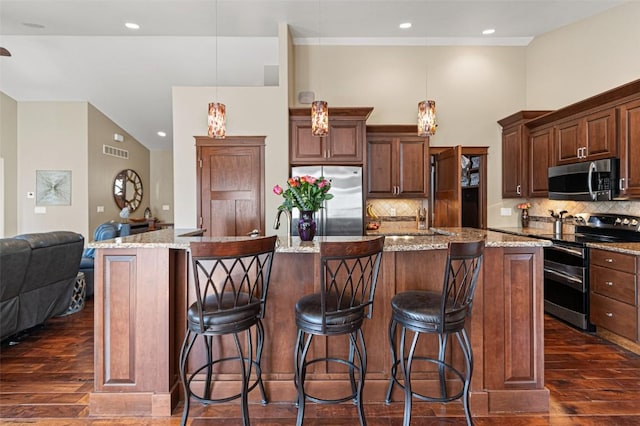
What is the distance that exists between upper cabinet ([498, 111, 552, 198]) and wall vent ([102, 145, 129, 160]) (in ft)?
25.1

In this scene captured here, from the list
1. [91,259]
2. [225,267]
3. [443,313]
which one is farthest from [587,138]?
[91,259]

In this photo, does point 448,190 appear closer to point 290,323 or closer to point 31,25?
point 290,323

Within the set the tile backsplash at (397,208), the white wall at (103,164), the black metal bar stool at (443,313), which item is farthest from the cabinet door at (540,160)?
the white wall at (103,164)

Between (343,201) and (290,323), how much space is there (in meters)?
2.19

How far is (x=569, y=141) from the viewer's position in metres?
3.85

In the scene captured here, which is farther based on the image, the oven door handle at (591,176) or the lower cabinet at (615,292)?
the oven door handle at (591,176)

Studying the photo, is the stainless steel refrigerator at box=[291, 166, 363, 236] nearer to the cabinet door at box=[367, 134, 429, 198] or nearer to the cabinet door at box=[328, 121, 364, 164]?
the cabinet door at box=[328, 121, 364, 164]

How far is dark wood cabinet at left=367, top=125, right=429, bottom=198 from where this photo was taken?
4.62 metres

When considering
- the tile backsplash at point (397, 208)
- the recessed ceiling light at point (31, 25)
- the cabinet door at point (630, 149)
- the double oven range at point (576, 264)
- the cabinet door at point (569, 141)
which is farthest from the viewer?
the tile backsplash at point (397, 208)

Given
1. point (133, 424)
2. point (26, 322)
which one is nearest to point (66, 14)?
point (26, 322)

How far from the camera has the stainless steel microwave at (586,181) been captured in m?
3.28

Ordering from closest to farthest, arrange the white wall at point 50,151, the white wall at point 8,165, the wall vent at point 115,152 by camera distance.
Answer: the white wall at point 8,165
the white wall at point 50,151
the wall vent at point 115,152

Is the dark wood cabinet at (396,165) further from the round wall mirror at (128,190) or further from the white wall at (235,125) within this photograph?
the round wall mirror at (128,190)

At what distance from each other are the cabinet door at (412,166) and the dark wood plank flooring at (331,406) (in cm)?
246
